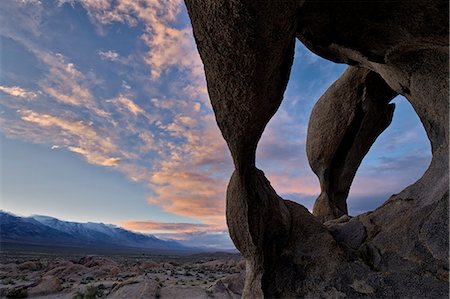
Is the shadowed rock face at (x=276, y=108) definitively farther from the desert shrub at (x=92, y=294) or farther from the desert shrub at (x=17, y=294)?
the desert shrub at (x=17, y=294)

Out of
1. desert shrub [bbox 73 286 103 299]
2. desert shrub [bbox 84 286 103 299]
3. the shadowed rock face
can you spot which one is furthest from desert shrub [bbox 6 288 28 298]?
the shadowed rock face

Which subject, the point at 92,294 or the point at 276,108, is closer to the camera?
the point at 276,108

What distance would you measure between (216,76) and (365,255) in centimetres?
491

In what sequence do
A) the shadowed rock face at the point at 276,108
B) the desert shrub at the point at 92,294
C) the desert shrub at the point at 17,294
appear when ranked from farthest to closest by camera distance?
the desert shrub at the point at 17,294 → the desert shrub at the point at 92,294 → the shadowed rock face at the point at 276,108

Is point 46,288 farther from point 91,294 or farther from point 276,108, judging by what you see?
point 276,108

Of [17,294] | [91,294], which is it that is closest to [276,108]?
[91,294]

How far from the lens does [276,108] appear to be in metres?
5.80

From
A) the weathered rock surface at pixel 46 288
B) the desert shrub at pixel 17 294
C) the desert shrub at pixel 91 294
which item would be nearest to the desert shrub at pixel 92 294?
the desert shrub at pixel 91 294

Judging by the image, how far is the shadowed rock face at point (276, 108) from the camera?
444 cm

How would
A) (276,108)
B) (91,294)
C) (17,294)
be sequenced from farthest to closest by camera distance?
(17,294), (91,294), (276,108)

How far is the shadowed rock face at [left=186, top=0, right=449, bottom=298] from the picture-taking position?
444cm

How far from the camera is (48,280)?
17.8m

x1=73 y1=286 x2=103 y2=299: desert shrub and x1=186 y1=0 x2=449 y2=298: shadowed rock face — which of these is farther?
x1=73 y1=286 x2=103 y2=299: desert shrub

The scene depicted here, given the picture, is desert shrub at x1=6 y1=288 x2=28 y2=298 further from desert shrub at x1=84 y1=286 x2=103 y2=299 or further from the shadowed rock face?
the shadowed rock face
